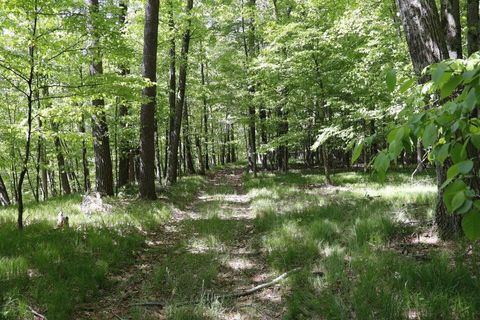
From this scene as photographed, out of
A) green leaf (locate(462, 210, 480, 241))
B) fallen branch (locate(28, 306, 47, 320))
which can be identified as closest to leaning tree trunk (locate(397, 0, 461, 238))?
green leaf (locate(462, 210, 480, 241))

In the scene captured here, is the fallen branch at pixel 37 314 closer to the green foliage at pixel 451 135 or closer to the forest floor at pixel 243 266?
the forest floor at pixel 243 266

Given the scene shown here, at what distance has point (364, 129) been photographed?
1595 cm

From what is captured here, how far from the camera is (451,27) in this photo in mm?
5820

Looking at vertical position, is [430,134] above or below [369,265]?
above

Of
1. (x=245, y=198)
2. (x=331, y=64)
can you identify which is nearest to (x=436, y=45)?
(x=331, y=64)

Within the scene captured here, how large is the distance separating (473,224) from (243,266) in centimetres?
519

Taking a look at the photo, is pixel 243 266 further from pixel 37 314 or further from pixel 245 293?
pixel 37 314

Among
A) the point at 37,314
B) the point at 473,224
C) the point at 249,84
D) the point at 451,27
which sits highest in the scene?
the point at 249,84

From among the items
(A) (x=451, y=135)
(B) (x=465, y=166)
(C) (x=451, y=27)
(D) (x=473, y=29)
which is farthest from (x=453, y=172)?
(D) (x=473, y=29)

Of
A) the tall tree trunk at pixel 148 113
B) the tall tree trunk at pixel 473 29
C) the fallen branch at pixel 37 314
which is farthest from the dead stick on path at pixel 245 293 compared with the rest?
the tall tree trunk at pixel 473 29

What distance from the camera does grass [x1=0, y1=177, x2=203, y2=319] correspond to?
4.36 m

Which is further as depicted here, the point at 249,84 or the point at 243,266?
the point at 249,84

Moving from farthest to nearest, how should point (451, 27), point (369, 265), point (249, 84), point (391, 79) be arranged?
point (249, 84) < point (451, 27) < point (369, 265) < point (391, 79)

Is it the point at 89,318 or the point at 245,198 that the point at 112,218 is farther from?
the point at 245,198
